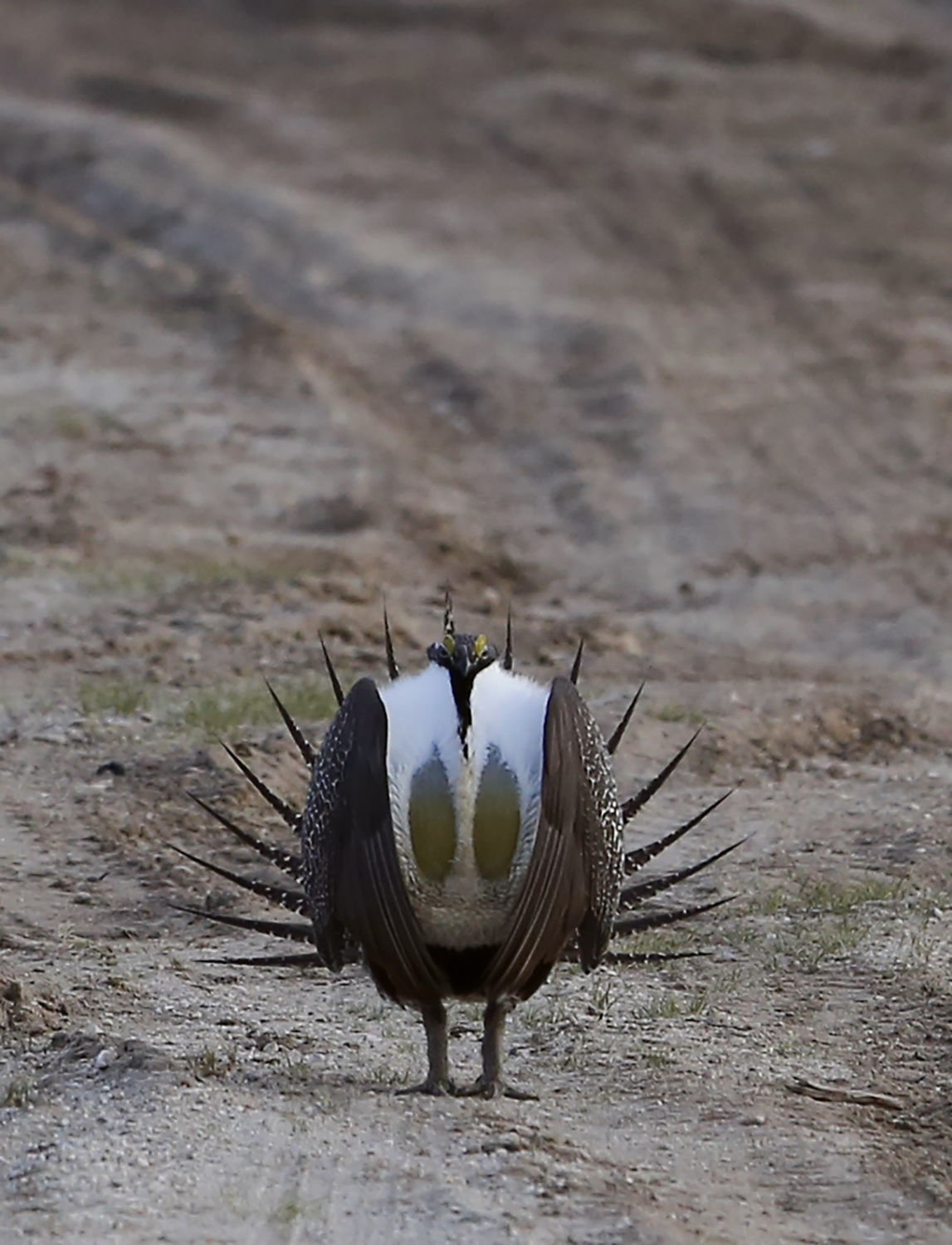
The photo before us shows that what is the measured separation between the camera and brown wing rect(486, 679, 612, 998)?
3.72 metres

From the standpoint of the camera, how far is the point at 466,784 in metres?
3.71

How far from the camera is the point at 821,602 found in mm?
8922

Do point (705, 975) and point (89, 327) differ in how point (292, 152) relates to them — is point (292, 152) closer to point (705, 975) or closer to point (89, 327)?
point (89, 327)

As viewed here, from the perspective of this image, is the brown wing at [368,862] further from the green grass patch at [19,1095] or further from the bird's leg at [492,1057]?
the green grass patch at [19,1095]

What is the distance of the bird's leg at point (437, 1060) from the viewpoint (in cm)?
399

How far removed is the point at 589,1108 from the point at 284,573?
14.7 feet

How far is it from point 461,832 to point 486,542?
5.70 m

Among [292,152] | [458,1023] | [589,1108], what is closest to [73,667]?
[458,1023]

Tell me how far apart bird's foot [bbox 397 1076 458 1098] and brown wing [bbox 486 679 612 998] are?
0.25 metres

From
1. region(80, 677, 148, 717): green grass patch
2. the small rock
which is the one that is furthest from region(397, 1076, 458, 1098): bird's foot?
region(80, 677, 148, 717): green grass patch

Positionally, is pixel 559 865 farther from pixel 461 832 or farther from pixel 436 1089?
pixel 436 1089

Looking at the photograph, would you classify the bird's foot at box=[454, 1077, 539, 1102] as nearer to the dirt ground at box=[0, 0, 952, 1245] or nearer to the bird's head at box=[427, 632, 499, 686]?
the dirt ground at box=[0, 0, 952, 1245]

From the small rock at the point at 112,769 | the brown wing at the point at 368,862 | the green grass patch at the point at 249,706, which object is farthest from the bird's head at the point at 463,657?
the green grass patch at the point at 249,706

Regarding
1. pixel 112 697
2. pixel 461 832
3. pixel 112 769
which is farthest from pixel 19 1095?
pixel 112 697
